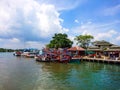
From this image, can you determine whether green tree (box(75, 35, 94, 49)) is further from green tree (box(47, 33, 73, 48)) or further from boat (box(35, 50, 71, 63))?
boat (box(35, 50, 71, 63))

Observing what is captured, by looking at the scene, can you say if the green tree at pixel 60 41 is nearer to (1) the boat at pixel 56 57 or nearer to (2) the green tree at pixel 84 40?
(2) the green tree at pixel 84 40

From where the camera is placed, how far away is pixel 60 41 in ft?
294

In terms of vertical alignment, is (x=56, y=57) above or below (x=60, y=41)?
below

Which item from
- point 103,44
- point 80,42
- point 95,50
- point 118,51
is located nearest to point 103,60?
point 118,51

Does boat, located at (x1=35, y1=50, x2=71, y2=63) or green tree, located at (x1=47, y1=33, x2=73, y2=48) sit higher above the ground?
green tree, located at (x1=47, y1=33, x2=73, y2=48)

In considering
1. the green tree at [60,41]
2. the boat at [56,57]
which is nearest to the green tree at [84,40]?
the green tree at [60,41]

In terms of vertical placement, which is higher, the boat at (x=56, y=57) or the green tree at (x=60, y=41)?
the green tree at (x=60, y=41)

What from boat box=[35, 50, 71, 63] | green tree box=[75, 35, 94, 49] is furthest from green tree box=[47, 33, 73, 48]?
boat box=[35, 50, 71, 63]

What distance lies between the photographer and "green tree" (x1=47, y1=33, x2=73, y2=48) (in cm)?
8950

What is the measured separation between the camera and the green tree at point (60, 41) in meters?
89.5

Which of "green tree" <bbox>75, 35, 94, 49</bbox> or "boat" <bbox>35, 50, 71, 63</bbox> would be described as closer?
"boat" <bbox>35, 50, 71, 63</bbox>

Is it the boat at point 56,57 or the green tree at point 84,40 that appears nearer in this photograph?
the boat at point 56,57

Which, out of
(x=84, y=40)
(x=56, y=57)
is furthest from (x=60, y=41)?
(x=56, y=57)

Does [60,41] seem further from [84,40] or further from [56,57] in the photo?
[56,57]
